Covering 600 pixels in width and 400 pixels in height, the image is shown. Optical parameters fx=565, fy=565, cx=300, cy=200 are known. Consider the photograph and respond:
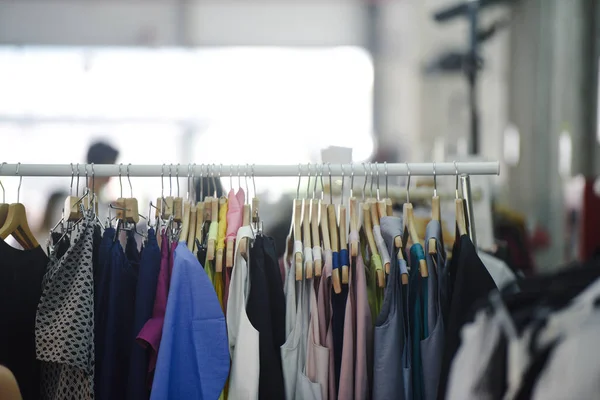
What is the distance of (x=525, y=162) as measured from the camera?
345cm

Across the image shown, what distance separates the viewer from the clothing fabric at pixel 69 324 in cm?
99

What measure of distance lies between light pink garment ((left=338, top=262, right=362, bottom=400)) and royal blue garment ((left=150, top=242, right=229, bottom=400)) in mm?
214

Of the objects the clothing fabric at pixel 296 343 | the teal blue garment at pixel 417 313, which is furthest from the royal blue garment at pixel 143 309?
the teal blue garment at pixel 417 313

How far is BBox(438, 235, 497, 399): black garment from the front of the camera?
97 centimetres

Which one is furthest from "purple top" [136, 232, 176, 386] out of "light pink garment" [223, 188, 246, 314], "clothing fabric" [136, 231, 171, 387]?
"light pink garment" [223, 188, 246, 314]

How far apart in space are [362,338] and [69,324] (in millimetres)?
526

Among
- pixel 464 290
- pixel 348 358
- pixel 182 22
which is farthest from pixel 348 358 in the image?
pixel 182 22

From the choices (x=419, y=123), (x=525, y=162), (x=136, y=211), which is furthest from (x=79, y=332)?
(x=419, y=123)

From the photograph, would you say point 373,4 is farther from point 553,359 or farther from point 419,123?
point 553,359

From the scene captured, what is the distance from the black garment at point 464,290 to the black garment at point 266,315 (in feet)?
0.96

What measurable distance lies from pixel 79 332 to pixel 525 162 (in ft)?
10.0

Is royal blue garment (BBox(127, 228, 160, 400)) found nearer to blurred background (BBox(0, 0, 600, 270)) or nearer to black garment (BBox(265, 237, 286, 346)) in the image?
black garment (BBox(265, 237, 286, 346))

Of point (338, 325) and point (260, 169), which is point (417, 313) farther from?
point (260, 169)

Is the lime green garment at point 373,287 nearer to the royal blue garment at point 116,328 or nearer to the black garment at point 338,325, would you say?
the black garment at point 338,325
